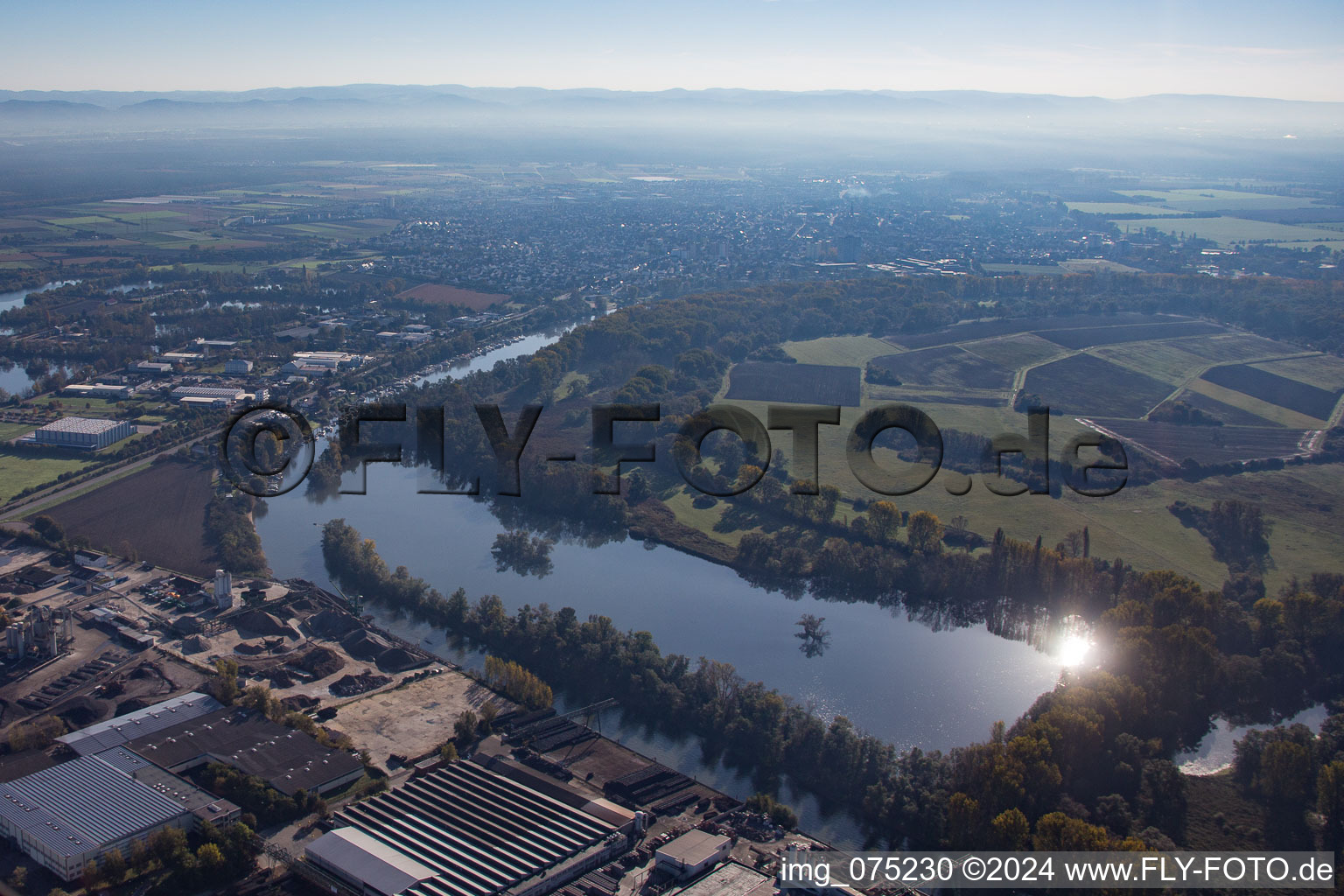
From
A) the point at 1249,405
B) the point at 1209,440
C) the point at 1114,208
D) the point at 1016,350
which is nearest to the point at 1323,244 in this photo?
the point at 1114,208

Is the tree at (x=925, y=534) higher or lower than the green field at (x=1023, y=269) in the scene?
lower

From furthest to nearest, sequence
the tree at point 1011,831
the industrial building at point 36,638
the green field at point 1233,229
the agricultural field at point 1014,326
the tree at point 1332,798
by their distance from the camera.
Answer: the green field at point 1233,229, the agricultural field at point 1014,326, the industrial building at point 36,638, the tree at point 1332,798, the tree at point 1011,831

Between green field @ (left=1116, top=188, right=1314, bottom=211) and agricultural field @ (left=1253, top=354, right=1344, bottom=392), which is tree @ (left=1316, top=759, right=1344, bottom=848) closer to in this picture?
agricultural field @ (left=1253, top=354, right=1344, bottom=392)

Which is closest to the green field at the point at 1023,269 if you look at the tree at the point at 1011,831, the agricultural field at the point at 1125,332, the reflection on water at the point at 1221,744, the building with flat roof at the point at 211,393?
the agricultural field at the point at 1125,332

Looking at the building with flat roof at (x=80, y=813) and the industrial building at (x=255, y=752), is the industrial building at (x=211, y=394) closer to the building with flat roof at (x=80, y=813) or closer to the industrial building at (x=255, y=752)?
the industrial building at (x=255, y=752)

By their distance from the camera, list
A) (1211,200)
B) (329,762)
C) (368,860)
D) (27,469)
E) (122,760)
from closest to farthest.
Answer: (368,860)
(122,760)
(329,762)
(27,469)
(1211,200)

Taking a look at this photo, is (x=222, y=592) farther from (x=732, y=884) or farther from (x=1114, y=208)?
(x=1114, y=208)

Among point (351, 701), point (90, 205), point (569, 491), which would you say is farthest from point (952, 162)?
point (351, 701)
